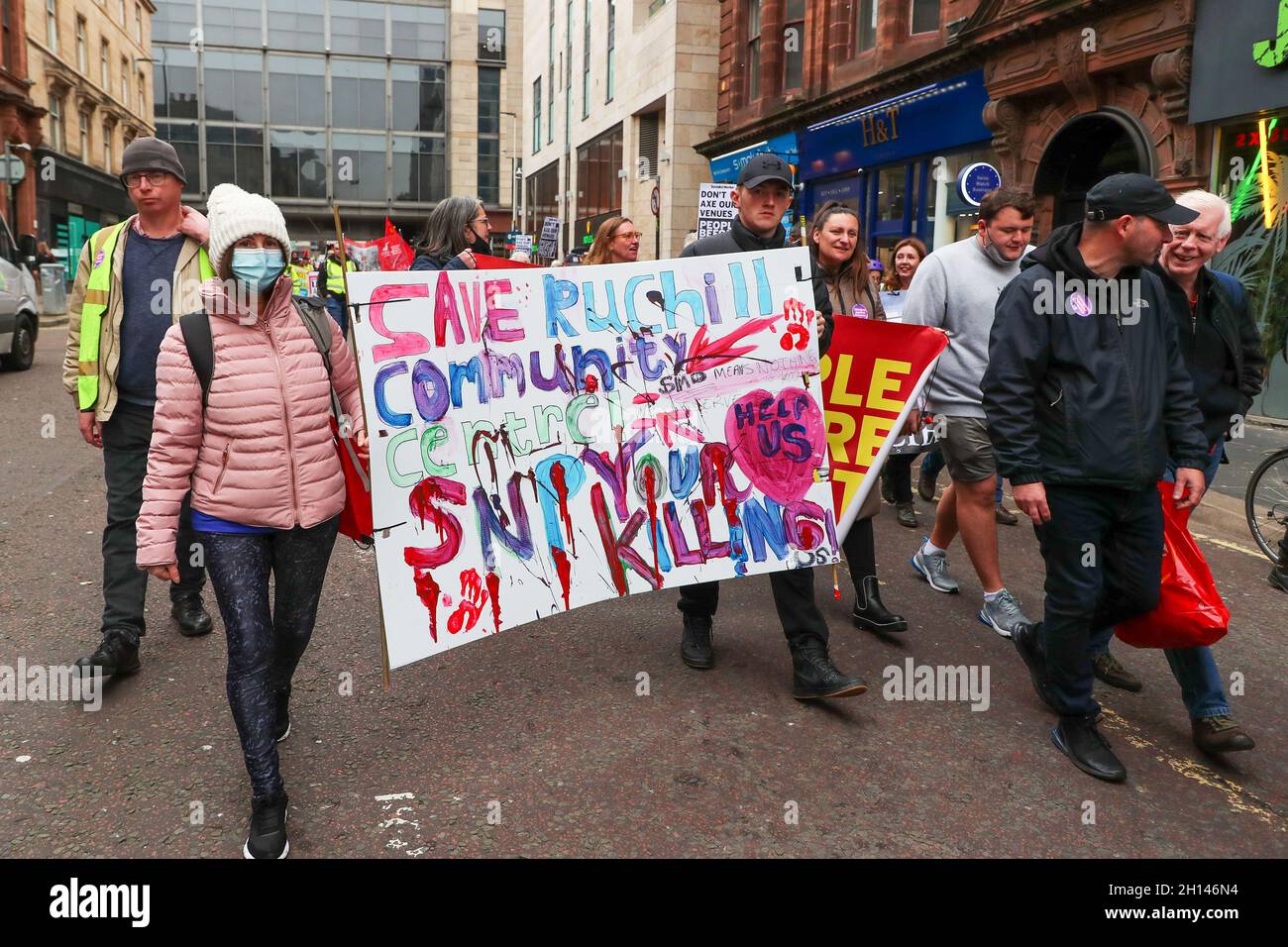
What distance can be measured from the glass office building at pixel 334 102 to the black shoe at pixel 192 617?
56.4m

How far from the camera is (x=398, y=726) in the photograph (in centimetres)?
385

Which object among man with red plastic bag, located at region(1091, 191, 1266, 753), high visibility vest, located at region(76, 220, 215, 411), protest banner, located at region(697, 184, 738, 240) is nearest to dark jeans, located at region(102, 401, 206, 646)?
high visibility vest, located at region(76, 220, 215, 411)

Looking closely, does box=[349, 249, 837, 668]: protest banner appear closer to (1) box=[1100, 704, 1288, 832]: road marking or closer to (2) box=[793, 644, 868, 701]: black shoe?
(2) box=[793, 644, 868, 701]: black shoe

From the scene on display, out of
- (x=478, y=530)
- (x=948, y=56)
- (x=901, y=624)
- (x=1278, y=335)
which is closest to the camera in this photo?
(x=478, y=530)

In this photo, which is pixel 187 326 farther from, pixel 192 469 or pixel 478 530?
pixel 478 530

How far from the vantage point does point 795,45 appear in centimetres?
2147

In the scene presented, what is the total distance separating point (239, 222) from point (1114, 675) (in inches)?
148

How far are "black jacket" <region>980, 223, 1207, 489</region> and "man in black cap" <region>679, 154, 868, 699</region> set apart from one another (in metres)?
0.90

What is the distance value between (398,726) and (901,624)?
2.32 m

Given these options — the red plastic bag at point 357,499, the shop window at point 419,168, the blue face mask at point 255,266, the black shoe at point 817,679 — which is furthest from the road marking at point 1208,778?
the shop window at point 419,168

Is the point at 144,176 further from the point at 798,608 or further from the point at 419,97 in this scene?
the point at 419,97

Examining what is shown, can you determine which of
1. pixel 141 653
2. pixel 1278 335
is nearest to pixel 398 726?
pixel 141 653

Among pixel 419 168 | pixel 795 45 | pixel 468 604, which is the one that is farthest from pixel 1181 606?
pixel 419 168

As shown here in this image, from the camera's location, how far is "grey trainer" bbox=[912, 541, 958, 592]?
18.7 feet
